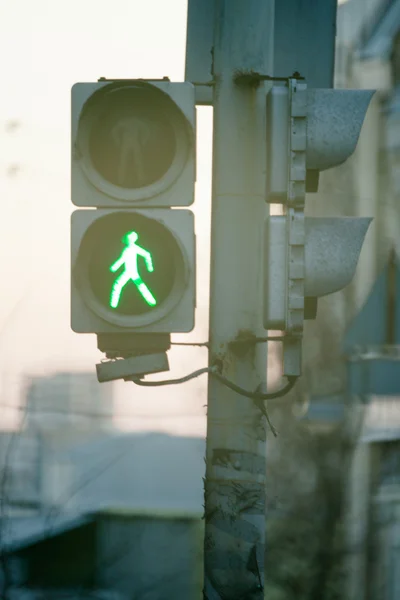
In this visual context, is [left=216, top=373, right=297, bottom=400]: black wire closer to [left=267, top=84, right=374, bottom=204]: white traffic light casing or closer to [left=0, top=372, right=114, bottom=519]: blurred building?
[left=267, top=84, right=374, bottom=204]: white traffic light casing

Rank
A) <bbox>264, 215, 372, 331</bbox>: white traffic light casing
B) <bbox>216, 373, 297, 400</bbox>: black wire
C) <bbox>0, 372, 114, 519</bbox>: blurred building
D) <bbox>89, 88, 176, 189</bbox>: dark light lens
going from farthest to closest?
<bbox>0, 372, 114, 519</bbox>: blurred building
<bbox>216, 373, 297, 400</bbox>: black wire
<bbox>89, 88, 176, 189</bbox>: dark light lens
<bbox>264, 215, 372, 331</bbox>: white traffic light casing

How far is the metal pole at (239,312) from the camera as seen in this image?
3.57 metres

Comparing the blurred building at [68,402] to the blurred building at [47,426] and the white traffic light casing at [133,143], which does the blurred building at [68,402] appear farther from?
the white traffic light casing at [133,143]

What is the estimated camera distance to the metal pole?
3570mm

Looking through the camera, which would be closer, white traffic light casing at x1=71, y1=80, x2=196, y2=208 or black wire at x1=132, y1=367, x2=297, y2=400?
white traffic light casing at x1=71, y1=80, x2=196, y2=208

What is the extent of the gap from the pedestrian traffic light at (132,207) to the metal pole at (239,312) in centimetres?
25

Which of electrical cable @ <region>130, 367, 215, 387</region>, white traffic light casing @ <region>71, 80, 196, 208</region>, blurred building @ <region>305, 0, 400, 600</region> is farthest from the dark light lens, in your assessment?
blurred building @ <region>305, 0, 400, 600</region>

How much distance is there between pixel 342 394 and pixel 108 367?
1166 centimetres

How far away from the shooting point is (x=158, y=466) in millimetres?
17438

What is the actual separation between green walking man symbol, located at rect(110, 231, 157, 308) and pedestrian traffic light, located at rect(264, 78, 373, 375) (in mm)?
417

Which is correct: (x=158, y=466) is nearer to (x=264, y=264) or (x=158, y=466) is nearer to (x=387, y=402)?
(x=387, y=402)

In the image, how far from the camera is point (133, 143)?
3.45m

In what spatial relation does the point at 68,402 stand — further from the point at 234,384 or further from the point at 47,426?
the point at 234,384

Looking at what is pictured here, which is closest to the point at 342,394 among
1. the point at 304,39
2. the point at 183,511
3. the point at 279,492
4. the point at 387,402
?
the point at 387,402
